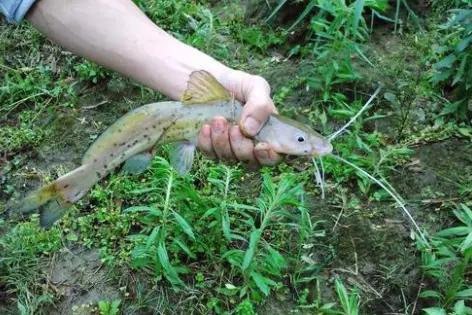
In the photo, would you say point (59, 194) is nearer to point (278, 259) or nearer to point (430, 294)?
point (278, 259)

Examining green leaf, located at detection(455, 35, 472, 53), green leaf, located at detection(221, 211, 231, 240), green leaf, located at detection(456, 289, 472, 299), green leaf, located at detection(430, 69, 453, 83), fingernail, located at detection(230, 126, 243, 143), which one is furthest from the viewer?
green leaf, located at detection(430, 69, 453, 83)

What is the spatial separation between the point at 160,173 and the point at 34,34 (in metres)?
1.90

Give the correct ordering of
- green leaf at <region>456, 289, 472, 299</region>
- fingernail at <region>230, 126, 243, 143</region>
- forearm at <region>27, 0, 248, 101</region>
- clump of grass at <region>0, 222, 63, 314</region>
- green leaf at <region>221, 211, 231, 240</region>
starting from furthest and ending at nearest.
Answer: clump of grass at <region>0, 222, 63, 314</region> → green leaf at <region>221, 211, 231, 240</region> → green leaf at <region>456, 289, 472, 299</region> → forearm at <region>27, 0, 248, 101</region> → fingernail at <region>230, 126, 243, 143</region>

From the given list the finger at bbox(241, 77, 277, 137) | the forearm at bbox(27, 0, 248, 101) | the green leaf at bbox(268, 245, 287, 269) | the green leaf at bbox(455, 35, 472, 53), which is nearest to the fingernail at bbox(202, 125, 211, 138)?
the finger at bbox(241, 77, 277, 137)

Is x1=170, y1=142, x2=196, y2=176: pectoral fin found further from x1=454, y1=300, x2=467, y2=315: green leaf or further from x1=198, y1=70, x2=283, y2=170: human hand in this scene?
x1=454, y1=300, x2=467, y2=315: green leaf

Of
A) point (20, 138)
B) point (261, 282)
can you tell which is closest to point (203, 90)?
point (261, 282)

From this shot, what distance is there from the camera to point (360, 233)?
311cm

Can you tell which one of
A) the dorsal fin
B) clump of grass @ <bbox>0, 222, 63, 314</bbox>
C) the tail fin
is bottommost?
clump of grass @ <bbox>0, 222, 63, 314</bbox>

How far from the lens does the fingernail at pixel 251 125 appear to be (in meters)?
2.35

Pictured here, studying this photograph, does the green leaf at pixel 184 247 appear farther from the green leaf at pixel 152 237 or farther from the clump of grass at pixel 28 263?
the clump of grass at pixel 28 263

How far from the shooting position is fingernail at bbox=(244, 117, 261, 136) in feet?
7.71

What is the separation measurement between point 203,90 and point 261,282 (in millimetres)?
882

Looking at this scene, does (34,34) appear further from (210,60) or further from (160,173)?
(210,60)

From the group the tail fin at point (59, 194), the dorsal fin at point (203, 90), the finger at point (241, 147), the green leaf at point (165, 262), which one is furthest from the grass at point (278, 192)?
the dorsal fin at point (203, 90)
